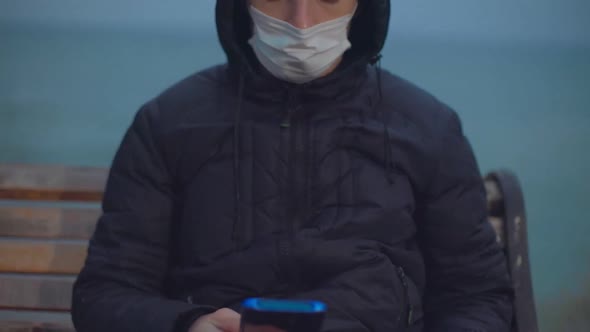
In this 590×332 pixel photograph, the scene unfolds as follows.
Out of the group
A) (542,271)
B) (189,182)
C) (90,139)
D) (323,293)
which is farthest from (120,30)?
(542,271)

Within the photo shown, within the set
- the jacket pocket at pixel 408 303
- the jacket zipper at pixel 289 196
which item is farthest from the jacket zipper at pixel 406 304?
the jacket zipper at pixel 289 196

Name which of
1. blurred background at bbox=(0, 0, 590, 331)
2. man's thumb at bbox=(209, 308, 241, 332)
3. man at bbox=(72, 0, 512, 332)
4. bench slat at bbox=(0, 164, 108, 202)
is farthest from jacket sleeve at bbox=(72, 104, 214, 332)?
blurred background at bbox=(0, 0, 590, 331)

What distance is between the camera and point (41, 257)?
204 cm

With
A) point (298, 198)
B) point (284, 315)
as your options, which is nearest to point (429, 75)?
point (298, 198)

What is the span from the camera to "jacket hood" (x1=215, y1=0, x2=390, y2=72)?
5.64 feet

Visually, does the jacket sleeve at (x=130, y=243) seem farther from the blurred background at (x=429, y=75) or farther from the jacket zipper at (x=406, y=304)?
the blurred background at (x=429, y=75)

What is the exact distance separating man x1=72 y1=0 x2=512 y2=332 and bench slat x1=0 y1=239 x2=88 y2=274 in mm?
399

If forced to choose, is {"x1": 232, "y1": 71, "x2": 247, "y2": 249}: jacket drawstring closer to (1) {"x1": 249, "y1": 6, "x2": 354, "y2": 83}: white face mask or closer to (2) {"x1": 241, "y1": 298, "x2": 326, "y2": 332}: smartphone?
(1) {"x1": 249, "y1": 6, "x2": 354, "y2": 83}: white face mask

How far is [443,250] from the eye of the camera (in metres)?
1.73

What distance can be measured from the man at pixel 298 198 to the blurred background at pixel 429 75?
0.68 m

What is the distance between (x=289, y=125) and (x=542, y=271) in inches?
44.8

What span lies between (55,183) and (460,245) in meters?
0.91

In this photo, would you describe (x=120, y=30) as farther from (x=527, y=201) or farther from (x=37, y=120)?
(x=527, y=201)

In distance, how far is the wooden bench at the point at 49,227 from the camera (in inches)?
79.4
